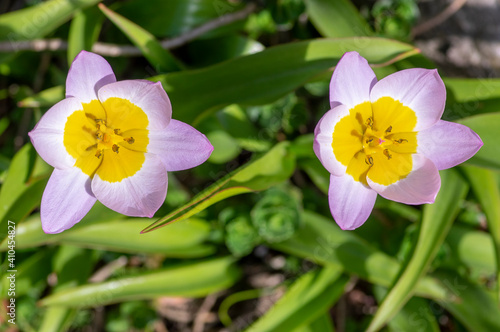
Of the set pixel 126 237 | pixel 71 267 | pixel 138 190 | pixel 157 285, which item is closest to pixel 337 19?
pixel 138 190

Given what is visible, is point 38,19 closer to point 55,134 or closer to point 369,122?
point 55,134

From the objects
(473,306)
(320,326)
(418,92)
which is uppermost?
(418,92)

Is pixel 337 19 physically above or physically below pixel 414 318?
above

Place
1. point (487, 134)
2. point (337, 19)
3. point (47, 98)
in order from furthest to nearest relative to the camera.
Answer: point (337, 19)
point (47, 98)
point (487, 134)

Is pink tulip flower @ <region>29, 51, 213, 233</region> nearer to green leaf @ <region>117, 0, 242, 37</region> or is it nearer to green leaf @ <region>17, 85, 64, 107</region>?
green leaf @ <region>17, 85, 64, 107</region>

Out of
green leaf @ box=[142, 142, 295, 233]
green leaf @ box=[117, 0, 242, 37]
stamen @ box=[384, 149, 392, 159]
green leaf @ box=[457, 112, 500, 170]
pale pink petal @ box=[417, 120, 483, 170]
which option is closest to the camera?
green leaf @ box=[142, 142, 295, 233]

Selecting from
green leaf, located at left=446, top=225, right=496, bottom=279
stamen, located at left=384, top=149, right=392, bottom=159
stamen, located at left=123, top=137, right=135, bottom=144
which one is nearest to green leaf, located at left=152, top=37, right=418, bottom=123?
stamen, located at left=123, top=137, right=135, bottom=144

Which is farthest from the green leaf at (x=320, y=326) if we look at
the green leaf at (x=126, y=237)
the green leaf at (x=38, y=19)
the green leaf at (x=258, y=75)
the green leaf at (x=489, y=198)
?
the green leaf at (x=38, y=19)
